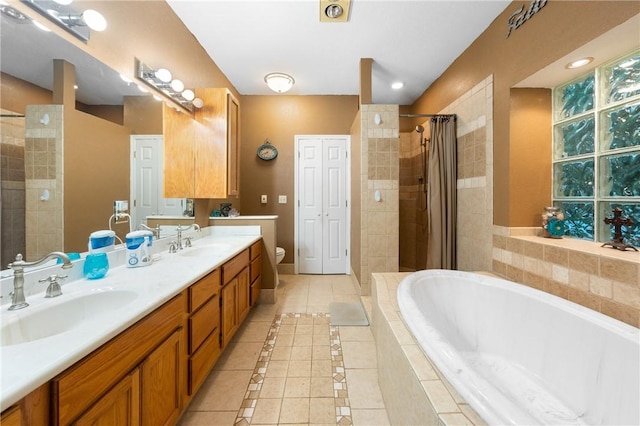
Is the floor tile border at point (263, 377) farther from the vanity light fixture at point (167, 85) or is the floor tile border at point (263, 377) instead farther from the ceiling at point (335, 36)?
the ceiling at point (335, 36)

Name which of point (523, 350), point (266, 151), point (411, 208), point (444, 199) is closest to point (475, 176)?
point (444, 199)

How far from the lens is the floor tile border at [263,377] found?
125 cm

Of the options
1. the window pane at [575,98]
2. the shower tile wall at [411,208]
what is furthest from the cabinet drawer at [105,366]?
the shower tile wall at [411,208]

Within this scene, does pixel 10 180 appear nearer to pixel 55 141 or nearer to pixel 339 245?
pixel 55 141

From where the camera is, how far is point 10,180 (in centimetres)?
88

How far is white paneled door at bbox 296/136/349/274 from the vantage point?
3410 mm

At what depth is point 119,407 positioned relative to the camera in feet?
2.48

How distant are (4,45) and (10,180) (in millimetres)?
499

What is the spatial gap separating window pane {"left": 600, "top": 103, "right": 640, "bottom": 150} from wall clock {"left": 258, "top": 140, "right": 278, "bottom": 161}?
3.12 metres

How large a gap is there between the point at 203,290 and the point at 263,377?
28.7 inches

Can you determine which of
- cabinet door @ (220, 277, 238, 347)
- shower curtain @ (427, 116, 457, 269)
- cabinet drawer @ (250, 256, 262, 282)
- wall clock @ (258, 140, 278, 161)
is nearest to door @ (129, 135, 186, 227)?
cabinet door @ (220, 277, 238, 347)

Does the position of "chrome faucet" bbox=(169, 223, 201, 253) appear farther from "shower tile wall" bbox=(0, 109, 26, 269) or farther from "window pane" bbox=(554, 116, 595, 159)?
"window pane" bbox=(554, 116, 595, 159)

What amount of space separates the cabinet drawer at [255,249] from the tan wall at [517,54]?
212 centimetres

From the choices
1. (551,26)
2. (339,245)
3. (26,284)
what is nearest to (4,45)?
(26,284)
